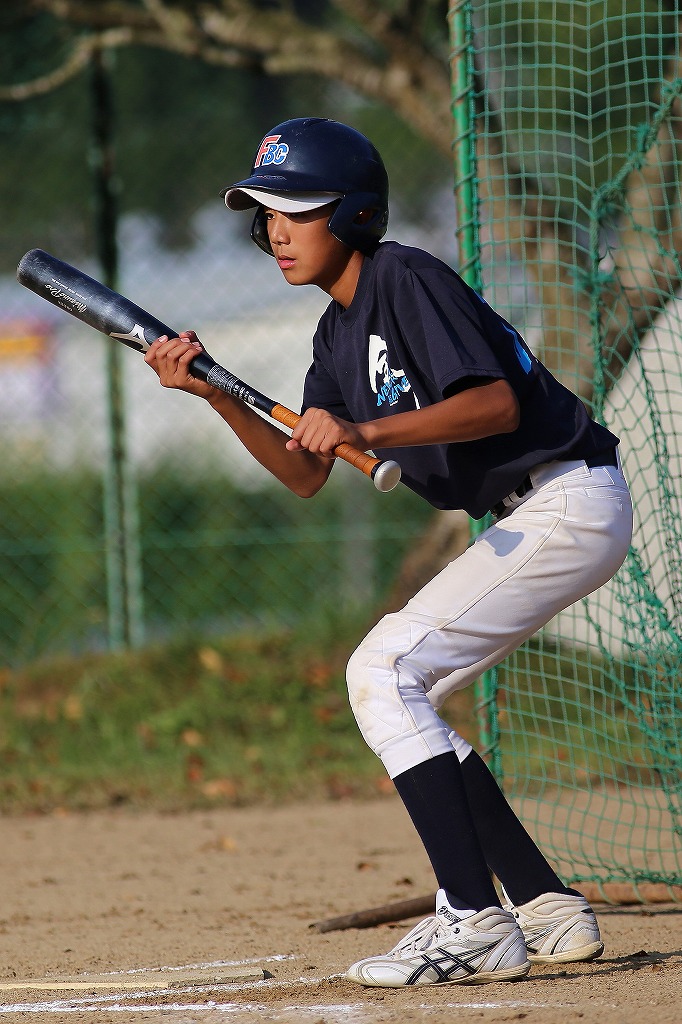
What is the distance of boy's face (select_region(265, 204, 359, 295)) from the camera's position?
3109mm

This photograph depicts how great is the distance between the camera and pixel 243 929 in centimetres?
Answer: 387

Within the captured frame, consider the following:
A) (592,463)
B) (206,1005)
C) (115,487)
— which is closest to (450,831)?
(206,1005)

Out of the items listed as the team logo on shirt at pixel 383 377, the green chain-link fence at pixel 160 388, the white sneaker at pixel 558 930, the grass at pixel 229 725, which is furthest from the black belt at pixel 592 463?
the green chain-link fence at pixel 160 388

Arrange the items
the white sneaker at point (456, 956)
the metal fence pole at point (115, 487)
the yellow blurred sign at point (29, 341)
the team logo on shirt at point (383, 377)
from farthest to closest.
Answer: the yellow blurred sign at point (29, 341) < the metal fence pole at point (115, 487) < the team logo on shirt at point (383, 377) < the white sneaker at point (456, 956)

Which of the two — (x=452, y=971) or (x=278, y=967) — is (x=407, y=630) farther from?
(x=278, y=967)

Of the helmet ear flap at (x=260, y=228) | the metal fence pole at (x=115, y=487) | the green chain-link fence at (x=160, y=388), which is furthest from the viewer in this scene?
the green chain-link fence at (x=160, y=388)

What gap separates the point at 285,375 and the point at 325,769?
309cm

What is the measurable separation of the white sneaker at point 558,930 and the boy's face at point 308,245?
165 cm

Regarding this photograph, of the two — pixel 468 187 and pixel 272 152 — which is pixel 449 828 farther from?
pixel 468 187

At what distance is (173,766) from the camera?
21.2ft

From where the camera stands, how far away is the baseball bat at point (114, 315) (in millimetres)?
3090

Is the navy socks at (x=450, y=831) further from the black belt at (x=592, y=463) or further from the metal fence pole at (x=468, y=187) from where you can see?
the metal fence pole at (x=468, y=187)

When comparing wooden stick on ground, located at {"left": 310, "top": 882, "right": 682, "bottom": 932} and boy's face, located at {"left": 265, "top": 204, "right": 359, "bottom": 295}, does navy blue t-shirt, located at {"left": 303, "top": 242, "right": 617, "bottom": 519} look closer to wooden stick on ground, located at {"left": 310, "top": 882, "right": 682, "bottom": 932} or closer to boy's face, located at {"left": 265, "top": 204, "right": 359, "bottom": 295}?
boy's face, located at {"left": 265, "top": 204, "right": 359, "bottom": 295}

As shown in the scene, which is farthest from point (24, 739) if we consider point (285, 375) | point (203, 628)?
point (285, 375)
